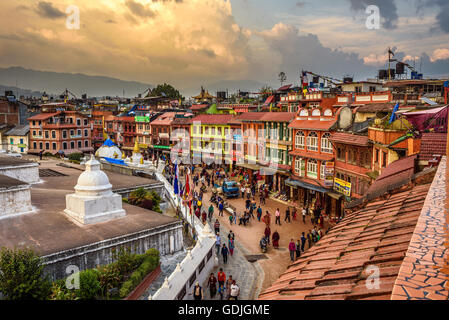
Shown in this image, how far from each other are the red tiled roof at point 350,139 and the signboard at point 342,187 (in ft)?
9.86

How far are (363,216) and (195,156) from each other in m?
48.7

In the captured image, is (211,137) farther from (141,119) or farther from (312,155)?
(312,155)

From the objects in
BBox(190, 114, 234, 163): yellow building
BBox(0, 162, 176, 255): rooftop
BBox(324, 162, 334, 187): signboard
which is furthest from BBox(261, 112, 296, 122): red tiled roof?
BBox(0, 162, 176, 255): rooftop

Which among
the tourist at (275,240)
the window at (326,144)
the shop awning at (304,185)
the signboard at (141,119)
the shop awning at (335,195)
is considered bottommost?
the tourist at (275,240)

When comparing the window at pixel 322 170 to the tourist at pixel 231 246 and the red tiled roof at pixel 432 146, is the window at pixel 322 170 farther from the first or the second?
the red tiled roof at pixel 432 146

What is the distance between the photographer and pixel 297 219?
29234mm

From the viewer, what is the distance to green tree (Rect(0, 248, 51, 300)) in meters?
10.6

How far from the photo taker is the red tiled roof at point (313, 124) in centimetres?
3082

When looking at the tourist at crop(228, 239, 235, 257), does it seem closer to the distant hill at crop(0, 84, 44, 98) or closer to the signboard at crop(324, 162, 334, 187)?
the signboard at crop(324, 162, 334, 187)

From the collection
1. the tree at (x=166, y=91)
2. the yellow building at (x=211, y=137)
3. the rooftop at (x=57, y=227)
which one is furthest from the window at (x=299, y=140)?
the tree at (x=166, y=91)

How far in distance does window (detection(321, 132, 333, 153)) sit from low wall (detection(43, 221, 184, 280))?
1727 centimetres

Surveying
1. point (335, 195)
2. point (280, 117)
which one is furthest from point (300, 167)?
point (280, 117)

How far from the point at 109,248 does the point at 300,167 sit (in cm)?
2288

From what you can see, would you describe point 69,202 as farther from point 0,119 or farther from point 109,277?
point 0,119
